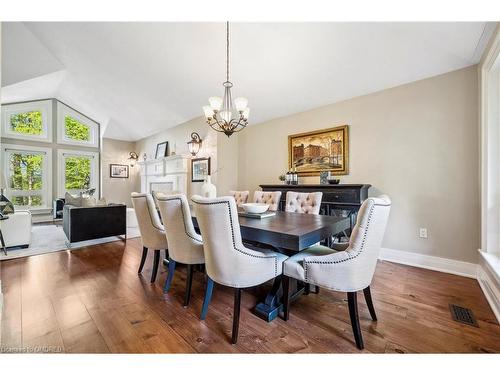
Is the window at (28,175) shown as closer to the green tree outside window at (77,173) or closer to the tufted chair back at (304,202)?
the green tree outside window at (77,173)

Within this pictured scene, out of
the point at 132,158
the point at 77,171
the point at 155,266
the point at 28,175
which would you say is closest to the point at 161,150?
the point at 132,158

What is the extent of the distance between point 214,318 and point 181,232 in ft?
2.46

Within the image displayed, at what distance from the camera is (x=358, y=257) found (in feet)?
4.66

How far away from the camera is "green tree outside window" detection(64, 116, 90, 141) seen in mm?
6797

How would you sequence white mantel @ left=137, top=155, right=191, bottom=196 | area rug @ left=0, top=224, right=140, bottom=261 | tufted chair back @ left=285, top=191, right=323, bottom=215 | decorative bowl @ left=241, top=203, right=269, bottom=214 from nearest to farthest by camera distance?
decorative bowl @ left=241, top=203, right=269, bottom=214
tufted chair back @ left=285, top=191, right=323, bottom=215
area rug @ left=0, top=224, right=140, bottom=261
white mantel @ left=137, top=155, right=191, bottom=196

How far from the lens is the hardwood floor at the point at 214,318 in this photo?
1404mm

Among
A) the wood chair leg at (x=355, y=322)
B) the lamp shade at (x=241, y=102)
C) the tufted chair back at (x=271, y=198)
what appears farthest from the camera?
the tufted chair back at (x=271, y=198)

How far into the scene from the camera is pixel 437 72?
2.62 meters

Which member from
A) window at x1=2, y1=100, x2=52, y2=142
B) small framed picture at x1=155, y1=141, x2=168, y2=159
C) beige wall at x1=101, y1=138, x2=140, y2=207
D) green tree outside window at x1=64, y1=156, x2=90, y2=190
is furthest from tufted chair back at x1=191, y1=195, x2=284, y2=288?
window at x1=2, y1=100, x2=52, y2=142

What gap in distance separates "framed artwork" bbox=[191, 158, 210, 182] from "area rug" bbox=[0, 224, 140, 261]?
1741 mm

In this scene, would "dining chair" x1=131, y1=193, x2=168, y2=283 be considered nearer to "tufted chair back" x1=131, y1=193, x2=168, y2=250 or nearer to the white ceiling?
"tufted chair back" x1=131, y1=193, x2=168, y2=250

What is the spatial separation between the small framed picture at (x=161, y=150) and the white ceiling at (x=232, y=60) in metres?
0.81

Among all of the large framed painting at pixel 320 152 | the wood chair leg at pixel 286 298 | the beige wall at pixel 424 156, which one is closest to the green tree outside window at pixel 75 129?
the large framed painting at pixel 320 152
